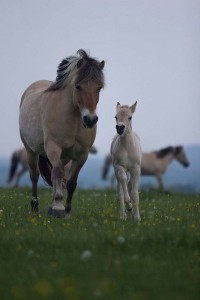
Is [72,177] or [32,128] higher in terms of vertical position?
[32,128]

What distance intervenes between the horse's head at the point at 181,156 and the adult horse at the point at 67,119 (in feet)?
59.9

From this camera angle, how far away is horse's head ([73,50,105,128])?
10.5 meters

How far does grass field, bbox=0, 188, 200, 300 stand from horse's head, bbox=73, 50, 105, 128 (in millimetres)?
1863

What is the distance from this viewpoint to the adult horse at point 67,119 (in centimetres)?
1077

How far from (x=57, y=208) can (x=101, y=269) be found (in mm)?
4897

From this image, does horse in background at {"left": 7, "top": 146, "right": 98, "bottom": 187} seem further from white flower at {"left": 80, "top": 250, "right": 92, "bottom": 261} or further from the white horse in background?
white flower at {"left": 80, "top": 250, "right": 92, "bottom": 261}

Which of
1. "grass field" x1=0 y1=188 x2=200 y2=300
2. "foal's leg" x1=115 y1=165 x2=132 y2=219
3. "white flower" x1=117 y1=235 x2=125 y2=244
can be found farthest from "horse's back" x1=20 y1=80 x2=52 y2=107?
"white flower" x1=117 y1=235 x2=125 y2=244

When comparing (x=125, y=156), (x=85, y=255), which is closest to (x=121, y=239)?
(x=85, y=255)

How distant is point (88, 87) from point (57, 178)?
1.65 meters

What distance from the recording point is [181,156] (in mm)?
30344

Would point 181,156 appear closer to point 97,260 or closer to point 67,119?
point 67,119

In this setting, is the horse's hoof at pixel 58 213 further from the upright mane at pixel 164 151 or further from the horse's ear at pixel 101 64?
the upright mane at pixel 164 151

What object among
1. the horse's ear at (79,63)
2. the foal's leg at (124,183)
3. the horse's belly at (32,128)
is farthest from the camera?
the horse's belly at (32,128)

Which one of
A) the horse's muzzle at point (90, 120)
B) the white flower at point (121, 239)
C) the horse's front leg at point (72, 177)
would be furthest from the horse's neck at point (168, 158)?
the white flower at point (121, 239)
